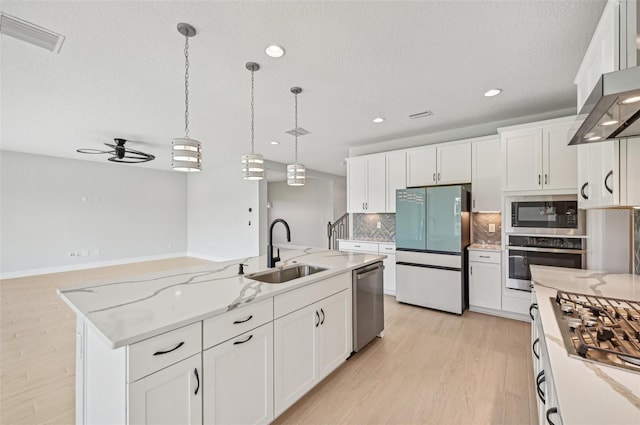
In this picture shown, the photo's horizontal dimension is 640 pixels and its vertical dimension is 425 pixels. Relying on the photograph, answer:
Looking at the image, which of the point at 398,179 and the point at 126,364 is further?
the point at 398,179

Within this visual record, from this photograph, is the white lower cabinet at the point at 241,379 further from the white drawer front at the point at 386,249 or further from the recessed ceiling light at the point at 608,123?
the white drawer front at the point at 386,249

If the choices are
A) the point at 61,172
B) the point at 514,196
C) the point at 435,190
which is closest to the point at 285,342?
the point at 435,190

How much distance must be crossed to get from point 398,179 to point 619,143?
3083mm

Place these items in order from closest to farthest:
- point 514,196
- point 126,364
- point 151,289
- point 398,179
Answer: point 126,364 → point 151,289 → point 514,196 → point 398,179

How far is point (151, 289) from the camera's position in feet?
5.55

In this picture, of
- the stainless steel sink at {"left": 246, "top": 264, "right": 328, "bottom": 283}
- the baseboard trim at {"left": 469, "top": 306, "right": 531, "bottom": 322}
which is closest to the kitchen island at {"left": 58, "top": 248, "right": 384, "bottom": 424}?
the stainless steel sink at {"left": 246, "top": 264, "right": 328, "bottom": 283}

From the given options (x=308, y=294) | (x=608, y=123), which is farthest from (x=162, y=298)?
(x=608, y=123)

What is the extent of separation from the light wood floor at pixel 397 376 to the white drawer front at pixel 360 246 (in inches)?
54.4

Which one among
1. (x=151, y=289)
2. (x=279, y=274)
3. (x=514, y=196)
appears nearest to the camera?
(x=151, y=289)

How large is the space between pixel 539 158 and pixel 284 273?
3.23 meters

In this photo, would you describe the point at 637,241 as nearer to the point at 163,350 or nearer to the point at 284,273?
the point at 284,273

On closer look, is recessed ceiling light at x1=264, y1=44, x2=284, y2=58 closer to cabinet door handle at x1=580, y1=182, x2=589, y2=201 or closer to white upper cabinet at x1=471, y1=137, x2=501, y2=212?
cabinet door handle at x1=580, y1=182, x2=589, y2=201

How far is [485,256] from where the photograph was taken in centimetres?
361

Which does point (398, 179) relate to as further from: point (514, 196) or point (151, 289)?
point (151, 289)
